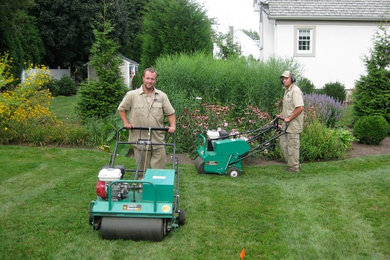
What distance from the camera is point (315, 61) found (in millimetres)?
20219

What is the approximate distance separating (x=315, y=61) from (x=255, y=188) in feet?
47.9

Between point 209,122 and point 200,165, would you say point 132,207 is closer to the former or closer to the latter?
point 200,165

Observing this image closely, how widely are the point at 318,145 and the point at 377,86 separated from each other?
364cm

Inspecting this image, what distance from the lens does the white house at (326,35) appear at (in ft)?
65.2

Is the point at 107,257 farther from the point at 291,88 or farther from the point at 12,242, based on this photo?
the point at 291,88

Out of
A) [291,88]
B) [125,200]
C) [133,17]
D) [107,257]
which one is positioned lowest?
[107,257]

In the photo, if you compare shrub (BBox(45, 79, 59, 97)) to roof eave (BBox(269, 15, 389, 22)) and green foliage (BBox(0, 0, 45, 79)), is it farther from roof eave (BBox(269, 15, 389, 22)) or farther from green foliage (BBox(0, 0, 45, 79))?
roof eave (BBox(269, 15, 389, 22))

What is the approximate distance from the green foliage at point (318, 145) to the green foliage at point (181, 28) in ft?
17.2

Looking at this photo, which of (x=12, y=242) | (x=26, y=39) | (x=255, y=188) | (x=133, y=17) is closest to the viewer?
(x=12, y=242)

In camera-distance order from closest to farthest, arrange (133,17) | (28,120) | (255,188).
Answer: (255,188) < (28,120) < (133,17)

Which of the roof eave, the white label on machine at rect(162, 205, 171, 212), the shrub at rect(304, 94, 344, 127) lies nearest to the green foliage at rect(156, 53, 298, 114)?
the shrub at rect(304, 94, 344, 127)

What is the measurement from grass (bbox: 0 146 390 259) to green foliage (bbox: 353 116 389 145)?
1.65 m

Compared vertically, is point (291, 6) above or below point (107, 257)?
above

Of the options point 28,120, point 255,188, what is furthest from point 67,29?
point 255,188
